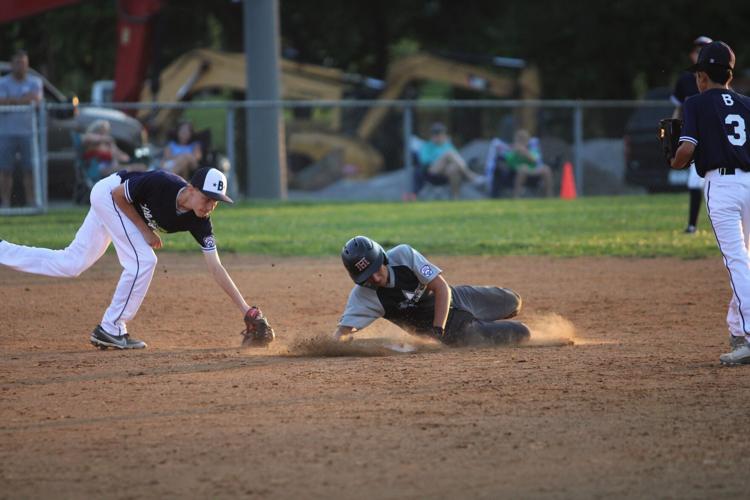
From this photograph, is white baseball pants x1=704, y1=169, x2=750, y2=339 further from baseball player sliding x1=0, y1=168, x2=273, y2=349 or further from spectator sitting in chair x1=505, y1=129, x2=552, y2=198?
spectator sitting in chair x1=505, y1=129, x2=552, y2=198

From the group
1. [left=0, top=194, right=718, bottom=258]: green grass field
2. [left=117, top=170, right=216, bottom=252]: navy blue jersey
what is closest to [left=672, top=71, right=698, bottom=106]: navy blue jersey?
[left=0, top=194, right=718, bottom=258]: green grass field

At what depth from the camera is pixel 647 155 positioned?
2484 centimetres

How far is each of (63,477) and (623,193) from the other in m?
22.2

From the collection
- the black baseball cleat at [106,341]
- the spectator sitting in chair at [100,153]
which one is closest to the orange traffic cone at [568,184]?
the spectator sitting in chair at [100,153]

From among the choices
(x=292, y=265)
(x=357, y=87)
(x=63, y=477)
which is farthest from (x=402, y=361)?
(x=357, y=87)

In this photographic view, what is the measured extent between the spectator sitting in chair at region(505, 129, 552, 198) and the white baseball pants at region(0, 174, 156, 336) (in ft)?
50.3

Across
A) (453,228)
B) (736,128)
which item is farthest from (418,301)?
(453,228)

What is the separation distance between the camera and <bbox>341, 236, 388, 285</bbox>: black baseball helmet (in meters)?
7.55

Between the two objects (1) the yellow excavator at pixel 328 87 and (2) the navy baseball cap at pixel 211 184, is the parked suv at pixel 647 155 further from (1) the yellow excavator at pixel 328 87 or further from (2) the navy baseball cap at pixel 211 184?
(2) the navy baseball cap at pixel 211 184

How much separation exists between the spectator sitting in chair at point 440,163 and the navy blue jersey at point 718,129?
15232mm

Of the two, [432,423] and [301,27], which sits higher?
[301,27]

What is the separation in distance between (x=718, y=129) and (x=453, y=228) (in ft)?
32.5

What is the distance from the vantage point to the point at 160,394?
6871mm

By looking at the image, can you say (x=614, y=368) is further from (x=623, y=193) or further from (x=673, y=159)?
(x=623, y=193)
